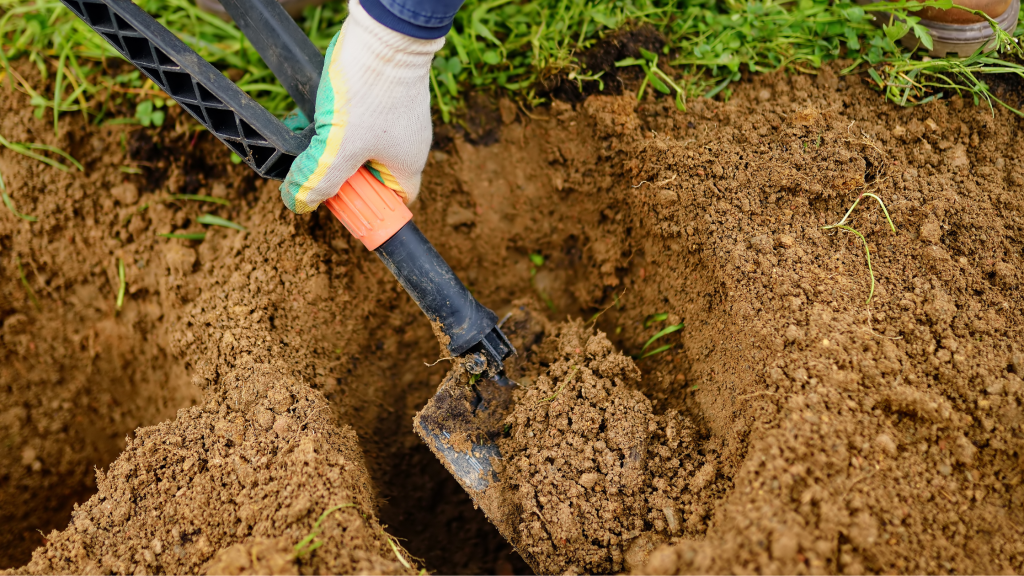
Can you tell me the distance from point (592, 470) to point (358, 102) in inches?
46.4

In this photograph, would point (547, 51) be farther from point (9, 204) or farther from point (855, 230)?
point (9, 204)

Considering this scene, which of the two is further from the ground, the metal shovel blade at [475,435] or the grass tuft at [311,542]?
the grass tuft at [311,542]

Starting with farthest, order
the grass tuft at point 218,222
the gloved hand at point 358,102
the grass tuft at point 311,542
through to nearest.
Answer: the grass tuft at point 218,222 < the gloved hand at point 358,102 < the grass tuft at point 311,542

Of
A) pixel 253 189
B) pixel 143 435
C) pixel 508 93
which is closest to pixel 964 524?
pixel 508 93

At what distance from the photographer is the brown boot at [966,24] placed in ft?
5.67

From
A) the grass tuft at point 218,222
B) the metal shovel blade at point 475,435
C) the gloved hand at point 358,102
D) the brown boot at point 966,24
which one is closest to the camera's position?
the gloved hand at point 358,102

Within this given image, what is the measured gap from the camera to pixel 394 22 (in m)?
1.39

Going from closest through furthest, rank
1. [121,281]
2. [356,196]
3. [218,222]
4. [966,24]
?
[356,196] < [966,24] < [218,222] < [121,281]

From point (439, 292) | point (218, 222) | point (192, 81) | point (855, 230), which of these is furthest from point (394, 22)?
point (855, 230)

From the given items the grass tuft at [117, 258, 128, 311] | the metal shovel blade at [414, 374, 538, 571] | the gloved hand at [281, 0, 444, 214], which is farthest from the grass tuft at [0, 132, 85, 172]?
the metal shovel blade at [414, 374, 538, 571]

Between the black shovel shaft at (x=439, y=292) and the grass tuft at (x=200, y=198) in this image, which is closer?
the black shovel shaft at (x=439, y=292)

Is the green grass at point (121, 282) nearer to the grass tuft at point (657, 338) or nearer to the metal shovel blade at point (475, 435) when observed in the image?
the metal shovel blade at point (475, 435)

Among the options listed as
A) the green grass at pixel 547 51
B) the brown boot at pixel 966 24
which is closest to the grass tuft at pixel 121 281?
the green grass at pixel 547 51

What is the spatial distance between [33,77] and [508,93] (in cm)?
180
